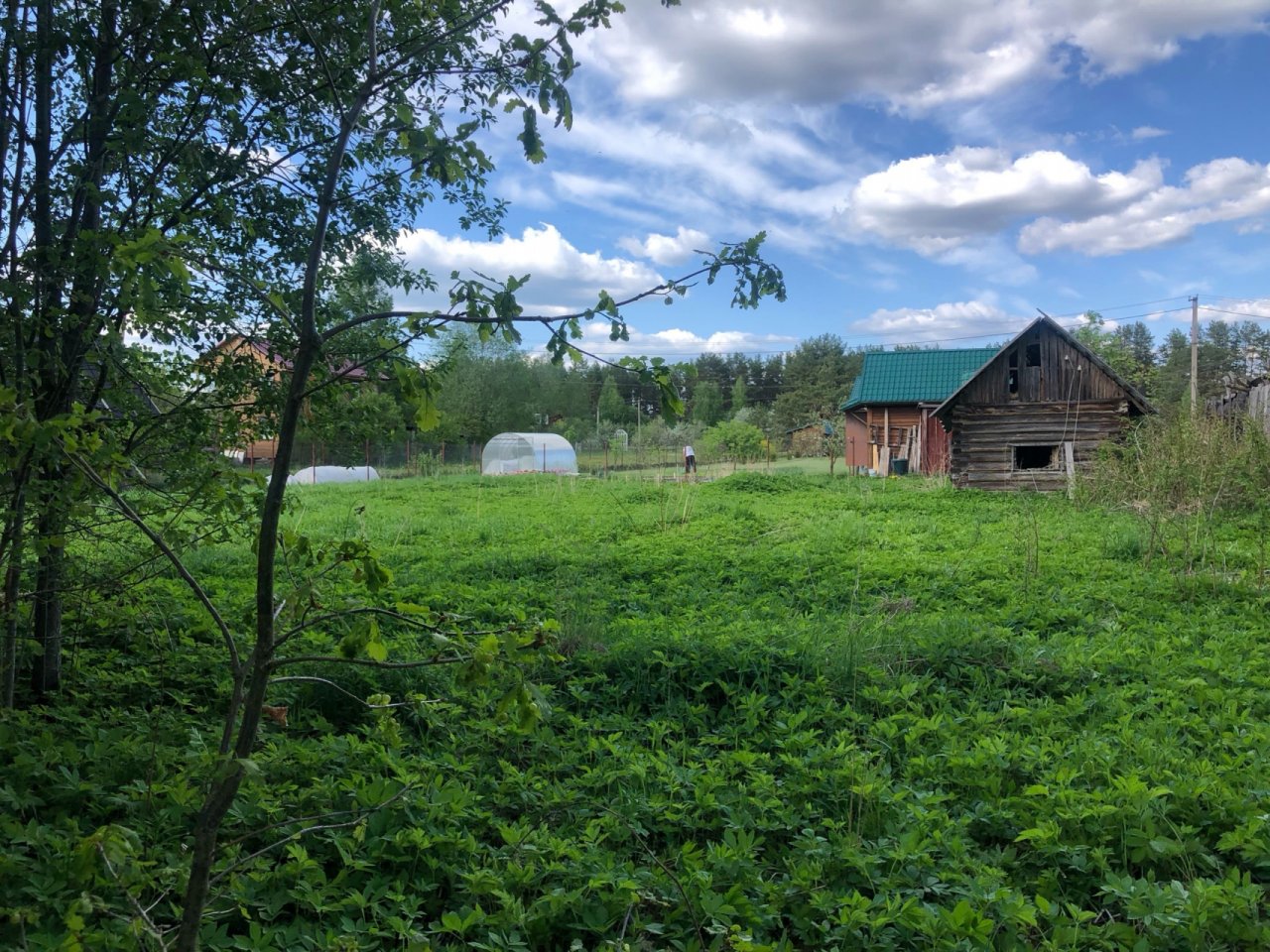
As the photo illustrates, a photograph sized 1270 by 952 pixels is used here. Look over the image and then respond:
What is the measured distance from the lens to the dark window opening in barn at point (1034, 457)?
1948cm

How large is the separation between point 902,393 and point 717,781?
2762 centimetres

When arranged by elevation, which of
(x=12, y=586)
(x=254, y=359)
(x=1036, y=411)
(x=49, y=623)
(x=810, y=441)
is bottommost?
(x=49, y=623)

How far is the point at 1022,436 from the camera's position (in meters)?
18.9

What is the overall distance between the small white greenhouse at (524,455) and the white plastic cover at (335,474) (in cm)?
492

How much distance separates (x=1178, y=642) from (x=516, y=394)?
137ft

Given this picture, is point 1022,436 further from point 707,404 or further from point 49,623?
point 707,404

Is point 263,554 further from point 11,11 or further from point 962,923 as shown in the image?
point 11,11

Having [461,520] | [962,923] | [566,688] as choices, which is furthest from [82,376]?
[461,520]

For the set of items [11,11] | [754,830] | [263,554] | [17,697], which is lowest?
[754,830]

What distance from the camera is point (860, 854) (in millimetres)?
2924

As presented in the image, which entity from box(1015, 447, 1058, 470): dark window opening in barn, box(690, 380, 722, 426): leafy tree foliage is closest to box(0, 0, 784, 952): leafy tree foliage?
box(1015, 447, 1058, 470): dark window opening in barn

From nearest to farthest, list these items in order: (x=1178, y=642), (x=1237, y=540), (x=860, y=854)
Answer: (x=860, y=854), (x=1178, y=642), (x=1237, y=540)

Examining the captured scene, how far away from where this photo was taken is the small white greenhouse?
30.1 meters

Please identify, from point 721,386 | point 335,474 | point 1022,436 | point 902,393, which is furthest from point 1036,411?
point 721,386
